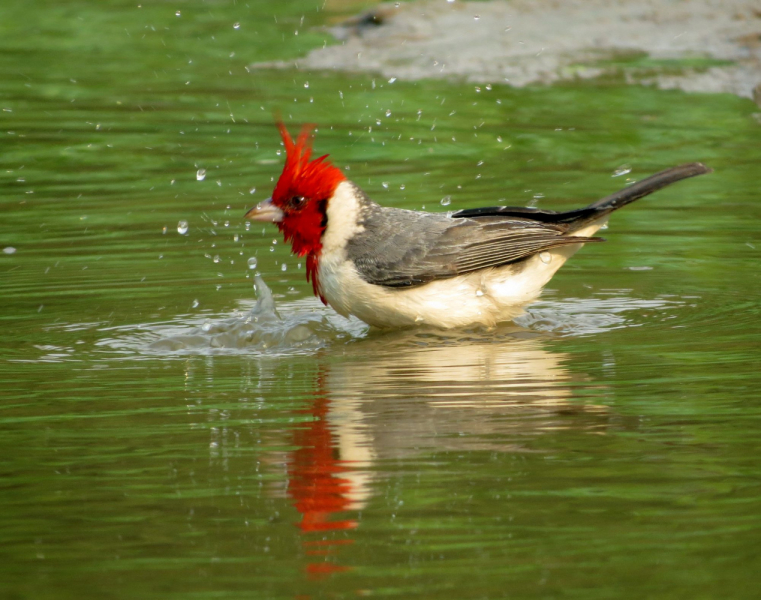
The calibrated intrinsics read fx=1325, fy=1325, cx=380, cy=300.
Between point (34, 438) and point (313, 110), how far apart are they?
8604 mm

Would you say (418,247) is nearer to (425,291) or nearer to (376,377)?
(425,291)

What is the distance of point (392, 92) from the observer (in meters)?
13.9

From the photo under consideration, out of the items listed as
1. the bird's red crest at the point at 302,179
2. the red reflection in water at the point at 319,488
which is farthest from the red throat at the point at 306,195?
the red reflection in water at the point at 319,488

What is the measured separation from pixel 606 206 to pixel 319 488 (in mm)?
3336

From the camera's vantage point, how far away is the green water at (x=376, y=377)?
13.0 ft

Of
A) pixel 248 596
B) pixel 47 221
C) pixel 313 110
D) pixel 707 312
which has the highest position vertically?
pixel 313 110

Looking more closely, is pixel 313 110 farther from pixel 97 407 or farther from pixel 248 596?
pixel 248 596

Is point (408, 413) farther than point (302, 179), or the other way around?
point (302, 179)

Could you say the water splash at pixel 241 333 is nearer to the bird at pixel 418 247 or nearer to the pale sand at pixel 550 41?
the bird at pixel 418 247

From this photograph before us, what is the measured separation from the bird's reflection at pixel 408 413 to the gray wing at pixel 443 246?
0.39 meters

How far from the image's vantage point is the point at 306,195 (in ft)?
24.0

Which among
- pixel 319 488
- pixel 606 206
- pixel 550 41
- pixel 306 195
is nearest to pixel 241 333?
pixel 306 195

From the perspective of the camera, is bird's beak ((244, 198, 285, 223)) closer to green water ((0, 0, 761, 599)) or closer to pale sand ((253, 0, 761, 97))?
green water ((0, 0, 761, 599))

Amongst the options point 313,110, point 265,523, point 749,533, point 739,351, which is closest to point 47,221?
point 313,110
